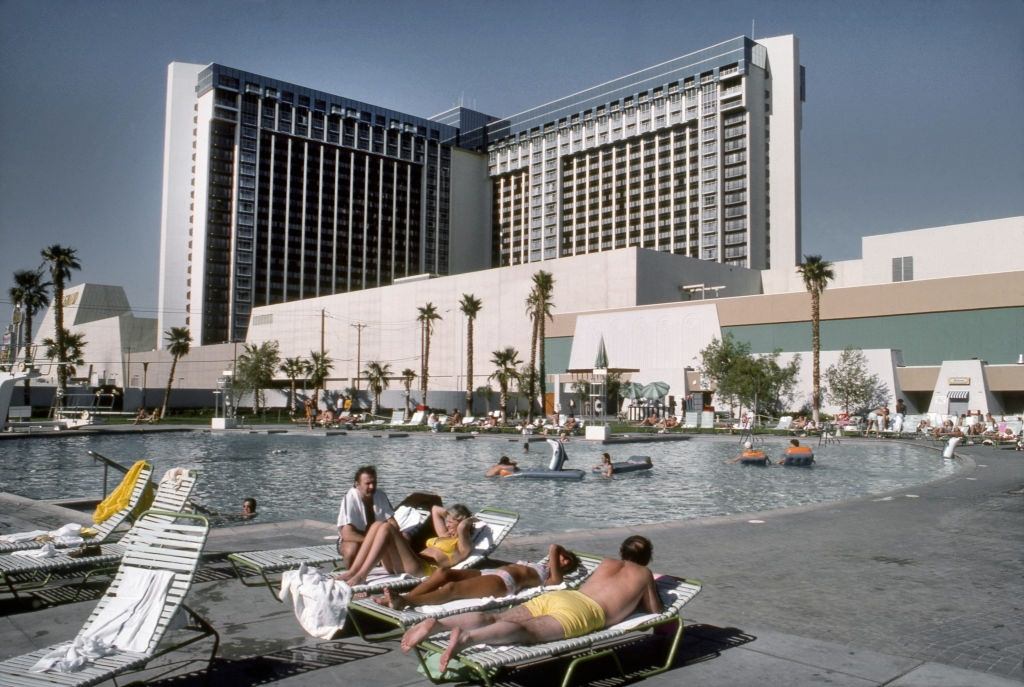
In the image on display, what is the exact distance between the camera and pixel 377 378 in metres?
79.8

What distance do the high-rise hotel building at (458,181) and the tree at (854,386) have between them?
4530 centimetres

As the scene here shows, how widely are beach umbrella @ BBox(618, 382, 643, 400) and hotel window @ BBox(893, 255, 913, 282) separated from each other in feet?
105

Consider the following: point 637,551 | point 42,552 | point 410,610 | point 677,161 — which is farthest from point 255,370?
point 637,551

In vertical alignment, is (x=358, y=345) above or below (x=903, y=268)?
below

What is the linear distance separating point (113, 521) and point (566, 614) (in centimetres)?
515

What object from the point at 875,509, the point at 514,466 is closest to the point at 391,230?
the point at 514,466

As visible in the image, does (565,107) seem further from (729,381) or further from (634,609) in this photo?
(634,609)

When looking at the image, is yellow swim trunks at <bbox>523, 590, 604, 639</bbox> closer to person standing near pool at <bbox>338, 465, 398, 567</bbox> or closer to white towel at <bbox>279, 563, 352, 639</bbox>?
white towel at <bbox>279, 563, 352, 639</bbox>

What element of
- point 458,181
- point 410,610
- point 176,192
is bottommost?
point 410,610

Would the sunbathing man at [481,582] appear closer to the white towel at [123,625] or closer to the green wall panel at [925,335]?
the white towel at [123,625]

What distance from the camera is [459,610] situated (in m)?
5.42

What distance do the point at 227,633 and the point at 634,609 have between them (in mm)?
2797

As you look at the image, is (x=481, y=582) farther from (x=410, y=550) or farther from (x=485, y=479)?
(x=485, y=479)

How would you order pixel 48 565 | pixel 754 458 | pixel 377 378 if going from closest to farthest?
pixel 48 565 < pixel 754 458 < pixel 377 378
